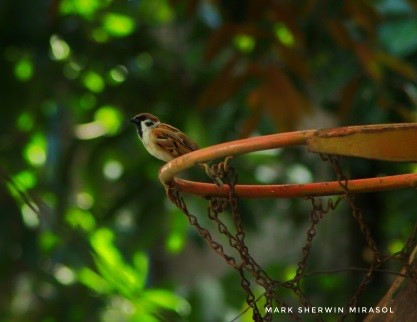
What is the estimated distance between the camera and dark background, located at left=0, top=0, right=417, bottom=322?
16.5 ft

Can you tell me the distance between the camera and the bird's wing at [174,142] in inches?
121

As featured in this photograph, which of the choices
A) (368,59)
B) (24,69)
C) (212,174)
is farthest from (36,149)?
(212,174)

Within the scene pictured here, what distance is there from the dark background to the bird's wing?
140 centimetres

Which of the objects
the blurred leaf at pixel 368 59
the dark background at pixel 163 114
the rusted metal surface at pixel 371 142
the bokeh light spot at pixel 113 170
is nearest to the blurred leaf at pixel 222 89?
the dark background at pixel 163 114

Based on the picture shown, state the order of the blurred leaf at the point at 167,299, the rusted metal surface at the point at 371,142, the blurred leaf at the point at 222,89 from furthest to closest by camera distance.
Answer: the blurred leaf at the point at 167,299
the blurred leaf at the point at 222,89
the rusted metal surface at the point at 371,142

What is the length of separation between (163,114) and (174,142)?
2495 millimetres

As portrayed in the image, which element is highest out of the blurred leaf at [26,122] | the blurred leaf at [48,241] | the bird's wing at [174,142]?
the blurred leaf at [26,122]

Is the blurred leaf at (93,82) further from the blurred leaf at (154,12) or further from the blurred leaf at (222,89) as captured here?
the blurred leaf at (222,89)

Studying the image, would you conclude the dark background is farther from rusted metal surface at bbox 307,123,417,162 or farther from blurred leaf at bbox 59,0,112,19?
rusted metal surface at bbox 307,123,417,162

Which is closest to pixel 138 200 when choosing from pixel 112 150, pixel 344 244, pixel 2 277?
pixel 112 150

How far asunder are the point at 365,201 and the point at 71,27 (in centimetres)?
181

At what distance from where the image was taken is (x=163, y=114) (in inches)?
220

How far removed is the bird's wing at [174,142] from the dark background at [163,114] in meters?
1.40

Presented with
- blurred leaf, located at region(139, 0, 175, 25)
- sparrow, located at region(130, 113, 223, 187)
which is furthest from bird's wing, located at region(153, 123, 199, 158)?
blurred leaf, located at region(139, 0, 175, 25)
